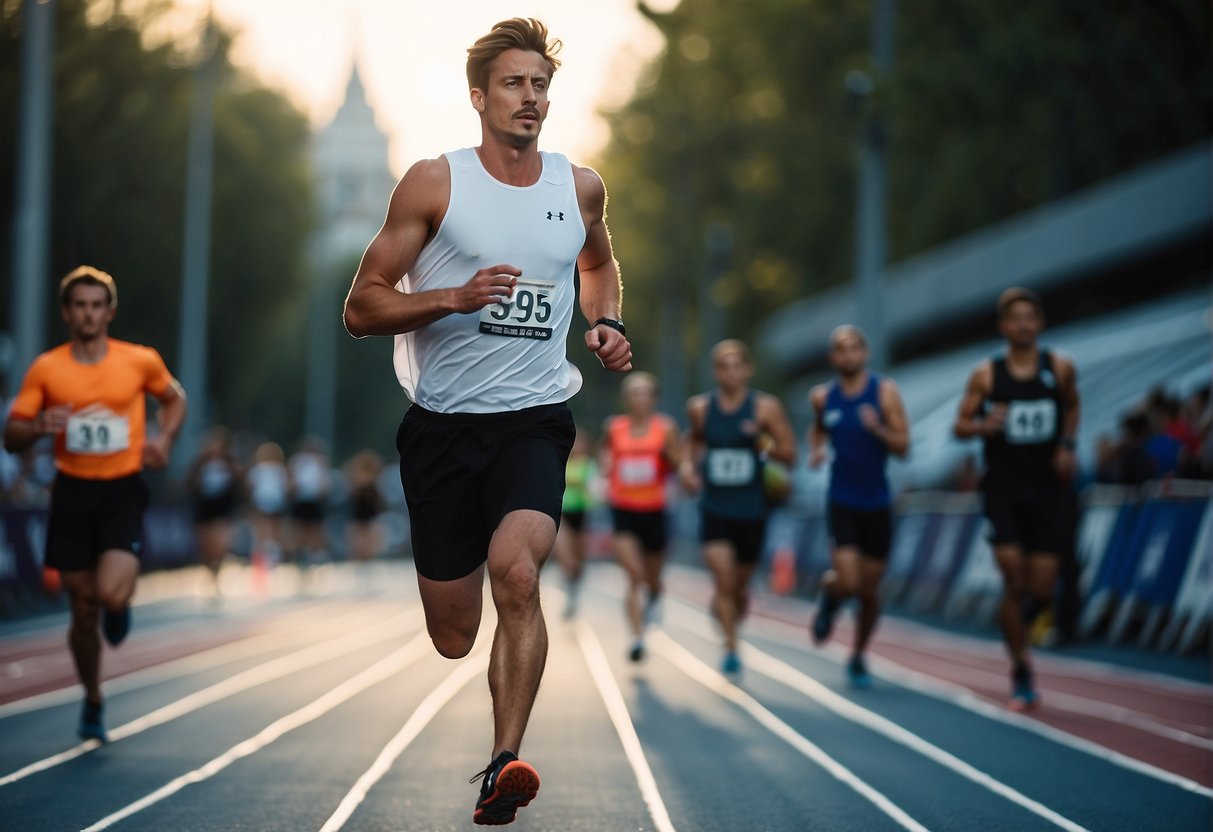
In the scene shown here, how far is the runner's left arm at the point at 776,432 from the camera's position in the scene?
12.7 m

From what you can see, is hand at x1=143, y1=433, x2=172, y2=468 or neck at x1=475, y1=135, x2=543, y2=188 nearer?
neck at x1=475, y1=135, x2=543, y2=188

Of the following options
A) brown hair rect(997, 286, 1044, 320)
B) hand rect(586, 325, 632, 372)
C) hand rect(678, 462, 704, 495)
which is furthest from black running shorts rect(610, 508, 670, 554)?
hand rect(586, 325, 632, 372)

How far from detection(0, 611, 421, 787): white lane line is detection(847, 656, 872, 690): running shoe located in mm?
3825

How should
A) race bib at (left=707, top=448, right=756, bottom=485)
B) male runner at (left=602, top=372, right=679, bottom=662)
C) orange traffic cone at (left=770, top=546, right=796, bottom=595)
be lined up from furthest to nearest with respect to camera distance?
orange traffic cone at (left=770, top=546, right=796, bottom=595) < male runner at (left=602, top=372, right=679, bottom=662) < race bib at (left=707, top=448, right=756, bottom=485)

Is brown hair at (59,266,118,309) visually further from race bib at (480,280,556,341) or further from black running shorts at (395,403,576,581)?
race bib at (480,280,556,341)

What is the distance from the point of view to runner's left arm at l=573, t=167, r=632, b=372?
6.34m

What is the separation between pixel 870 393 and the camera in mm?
11969

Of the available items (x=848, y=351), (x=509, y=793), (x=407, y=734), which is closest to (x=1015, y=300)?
(x=848, y=351)

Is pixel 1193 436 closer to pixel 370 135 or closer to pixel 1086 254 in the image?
pixel 1086 254

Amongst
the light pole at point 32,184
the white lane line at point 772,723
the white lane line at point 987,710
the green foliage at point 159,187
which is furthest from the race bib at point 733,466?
the green foliage at point 159,187

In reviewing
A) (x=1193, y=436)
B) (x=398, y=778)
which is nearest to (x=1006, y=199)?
(x=1193, y=436)

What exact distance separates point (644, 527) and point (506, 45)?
29.4ft

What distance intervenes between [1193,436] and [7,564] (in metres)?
11.4

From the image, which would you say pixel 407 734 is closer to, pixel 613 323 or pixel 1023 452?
pixel 613 323
